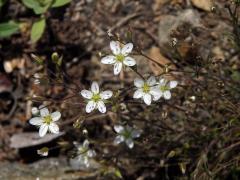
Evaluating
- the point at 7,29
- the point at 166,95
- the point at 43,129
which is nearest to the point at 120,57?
the point at 166,95

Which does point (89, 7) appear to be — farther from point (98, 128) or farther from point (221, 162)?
point (221, 162)

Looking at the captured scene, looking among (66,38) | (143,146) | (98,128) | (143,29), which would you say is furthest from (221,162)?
(66,38)

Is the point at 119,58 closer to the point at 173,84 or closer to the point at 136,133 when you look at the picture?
the point at 173,84

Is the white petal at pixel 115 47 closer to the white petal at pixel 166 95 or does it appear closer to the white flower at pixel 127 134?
the white petal at pixel 166 95

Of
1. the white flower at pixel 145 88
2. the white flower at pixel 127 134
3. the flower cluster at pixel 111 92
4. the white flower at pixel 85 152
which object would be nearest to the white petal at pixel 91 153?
the white flower at pixel 85 152

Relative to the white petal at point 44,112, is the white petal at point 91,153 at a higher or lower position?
lower

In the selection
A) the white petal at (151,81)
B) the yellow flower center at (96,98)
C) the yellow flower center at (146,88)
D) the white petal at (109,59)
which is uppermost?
the white petal at (109,59)

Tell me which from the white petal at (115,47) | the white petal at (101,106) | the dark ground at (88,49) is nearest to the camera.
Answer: the white petal at (101,106)
